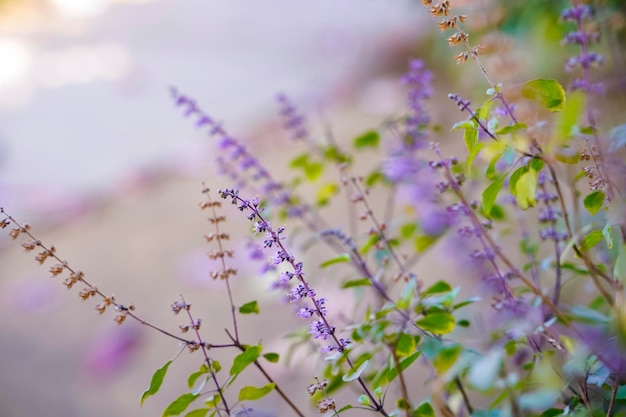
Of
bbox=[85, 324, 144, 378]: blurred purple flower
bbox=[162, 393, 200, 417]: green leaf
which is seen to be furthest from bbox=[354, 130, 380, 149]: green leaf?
bbox=[85, 324, 144, 378]: blurred purple flower

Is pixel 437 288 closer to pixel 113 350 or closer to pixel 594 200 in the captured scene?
pixel 594 200

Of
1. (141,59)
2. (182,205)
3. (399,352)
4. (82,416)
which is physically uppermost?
(141,59)

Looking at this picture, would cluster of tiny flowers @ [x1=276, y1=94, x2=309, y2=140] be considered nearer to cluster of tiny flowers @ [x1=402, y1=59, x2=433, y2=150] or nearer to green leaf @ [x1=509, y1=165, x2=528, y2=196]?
cluster of tiny flowers @ [x1=402, y1=59, x2=433, y2=150]

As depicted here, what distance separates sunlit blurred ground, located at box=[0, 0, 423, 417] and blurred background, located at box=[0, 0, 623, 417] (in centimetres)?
1

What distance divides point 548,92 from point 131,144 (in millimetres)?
4147

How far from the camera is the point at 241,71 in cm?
540

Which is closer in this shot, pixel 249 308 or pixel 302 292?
pixel 302 292

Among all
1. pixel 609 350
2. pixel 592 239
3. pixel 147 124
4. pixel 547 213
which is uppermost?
pixel 147 124

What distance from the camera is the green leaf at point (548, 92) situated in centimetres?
73

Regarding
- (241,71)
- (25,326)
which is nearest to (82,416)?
(25,326)

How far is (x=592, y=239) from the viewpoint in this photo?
2.62 feet

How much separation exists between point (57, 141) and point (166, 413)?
4.36 m

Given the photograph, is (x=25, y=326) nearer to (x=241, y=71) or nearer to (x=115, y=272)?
(x=115, y=272)

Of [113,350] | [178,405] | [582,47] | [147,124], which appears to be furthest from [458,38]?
[147,124]
